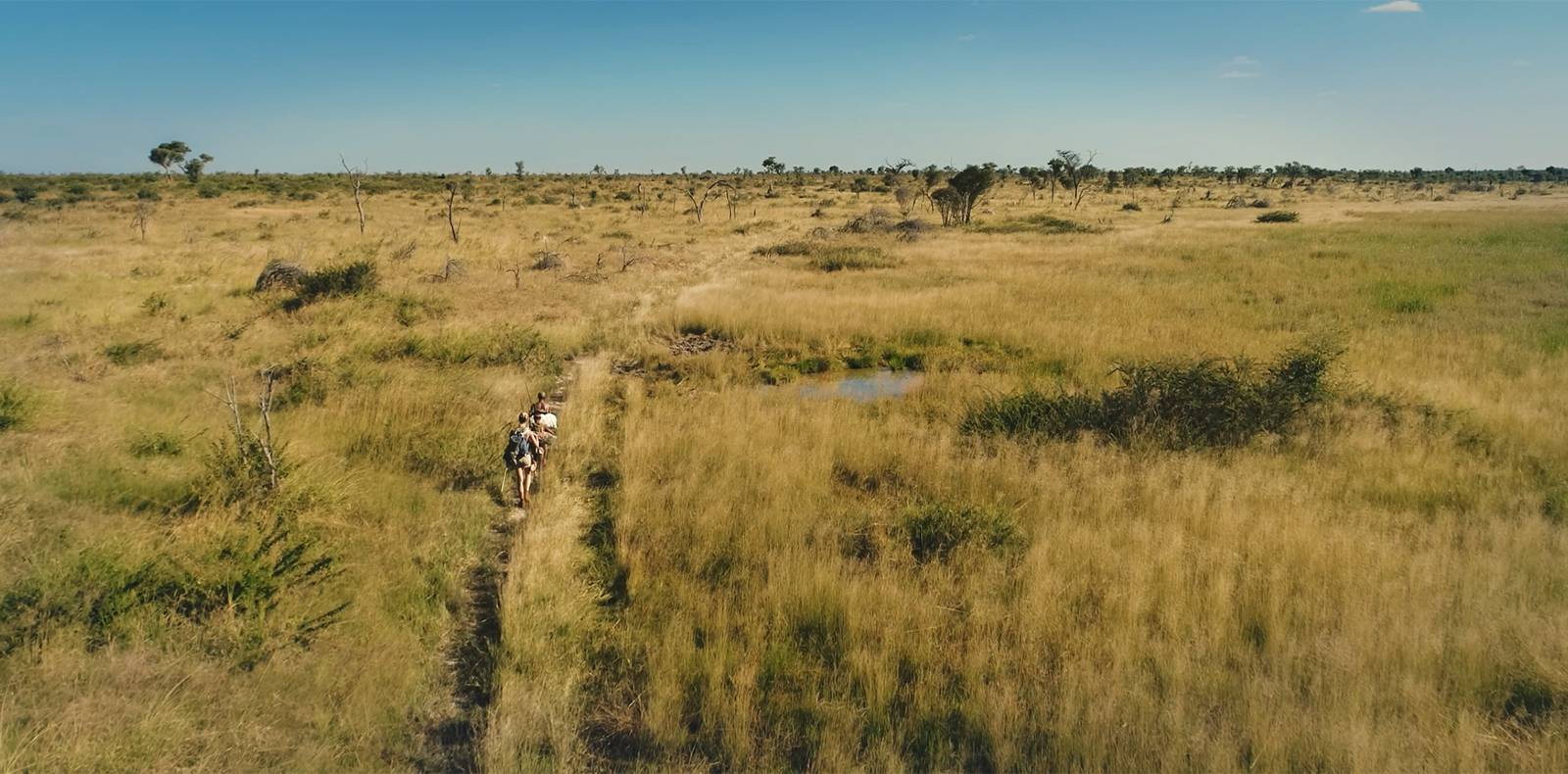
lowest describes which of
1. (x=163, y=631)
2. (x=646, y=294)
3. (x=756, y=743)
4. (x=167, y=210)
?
(x=756, y=743)

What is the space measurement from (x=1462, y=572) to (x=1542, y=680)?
162cm

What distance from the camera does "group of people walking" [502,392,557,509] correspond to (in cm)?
832

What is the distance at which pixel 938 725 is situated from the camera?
15.3 ft

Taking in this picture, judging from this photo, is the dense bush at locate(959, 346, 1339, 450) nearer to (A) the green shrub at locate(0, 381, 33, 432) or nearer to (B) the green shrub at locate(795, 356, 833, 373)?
(B) the green shrub at locate(795, 356, 833, 373)

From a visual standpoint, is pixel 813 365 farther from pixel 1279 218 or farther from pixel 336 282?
pixel 1279 218

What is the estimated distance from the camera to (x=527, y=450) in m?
8.40

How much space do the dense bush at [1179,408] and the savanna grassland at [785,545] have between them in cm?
7

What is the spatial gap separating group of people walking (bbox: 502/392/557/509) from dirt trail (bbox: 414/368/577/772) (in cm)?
47

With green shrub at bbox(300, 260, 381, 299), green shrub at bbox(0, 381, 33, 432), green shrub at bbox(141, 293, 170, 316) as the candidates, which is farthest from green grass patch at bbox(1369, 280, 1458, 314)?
green shrub at bbox(141, 293, 170, 316)

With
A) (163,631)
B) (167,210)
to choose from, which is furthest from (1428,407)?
(167,210)

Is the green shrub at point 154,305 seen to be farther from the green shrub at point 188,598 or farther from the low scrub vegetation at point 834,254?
the low scrub vegetation at point 834,254

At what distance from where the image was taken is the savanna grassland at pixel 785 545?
4.61 meters

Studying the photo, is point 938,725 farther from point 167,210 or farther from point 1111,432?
point 167,210

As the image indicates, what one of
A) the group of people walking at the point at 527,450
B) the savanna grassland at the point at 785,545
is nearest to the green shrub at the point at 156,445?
the savanna grassland at the point at 785,545
